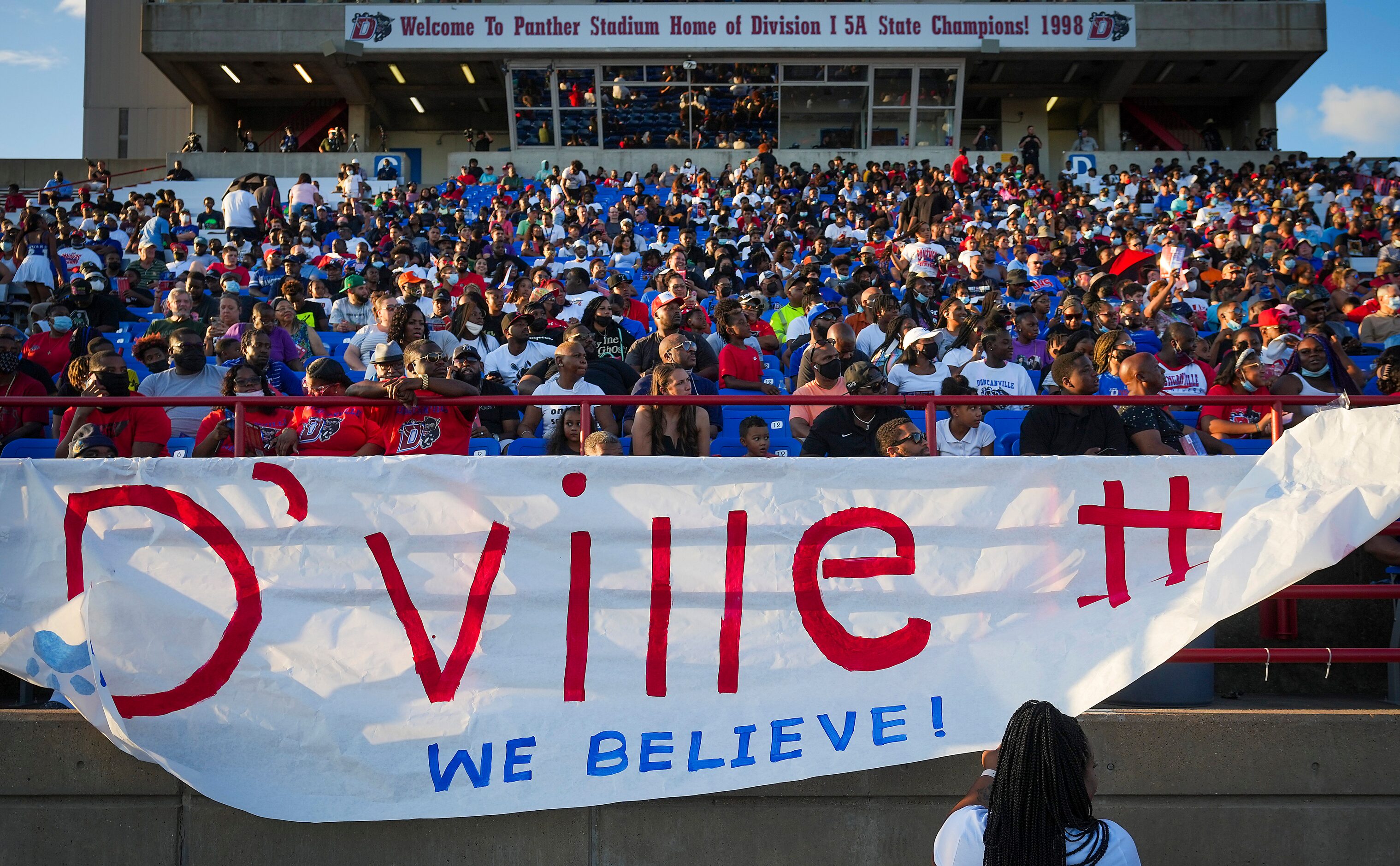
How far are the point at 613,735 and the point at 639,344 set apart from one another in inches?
192

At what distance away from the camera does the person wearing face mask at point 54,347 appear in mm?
10234

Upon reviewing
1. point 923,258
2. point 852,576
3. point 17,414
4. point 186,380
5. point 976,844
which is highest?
point 923,258

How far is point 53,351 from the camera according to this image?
10.3 metres

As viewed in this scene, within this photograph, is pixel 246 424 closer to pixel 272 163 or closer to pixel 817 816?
pixel 817 816

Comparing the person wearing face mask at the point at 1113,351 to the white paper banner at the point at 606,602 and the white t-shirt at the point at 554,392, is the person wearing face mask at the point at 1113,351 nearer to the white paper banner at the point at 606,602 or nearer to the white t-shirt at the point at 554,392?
the white paper banner at the point at 606,602

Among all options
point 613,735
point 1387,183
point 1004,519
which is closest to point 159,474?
point 613,735

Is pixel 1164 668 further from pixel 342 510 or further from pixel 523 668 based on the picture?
pixel 342 510

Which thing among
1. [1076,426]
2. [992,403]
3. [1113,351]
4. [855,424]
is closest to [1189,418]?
[1113,351]

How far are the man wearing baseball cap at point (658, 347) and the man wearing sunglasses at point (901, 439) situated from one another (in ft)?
10.7

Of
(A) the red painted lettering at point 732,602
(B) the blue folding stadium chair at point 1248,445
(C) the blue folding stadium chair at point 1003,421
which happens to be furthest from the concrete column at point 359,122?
(A) the red painted lettering at point 732,602

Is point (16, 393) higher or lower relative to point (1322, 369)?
lower

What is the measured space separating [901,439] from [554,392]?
2.87 metres

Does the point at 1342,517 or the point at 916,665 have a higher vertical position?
the point at 1342,517

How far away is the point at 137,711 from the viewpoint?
4594mm
